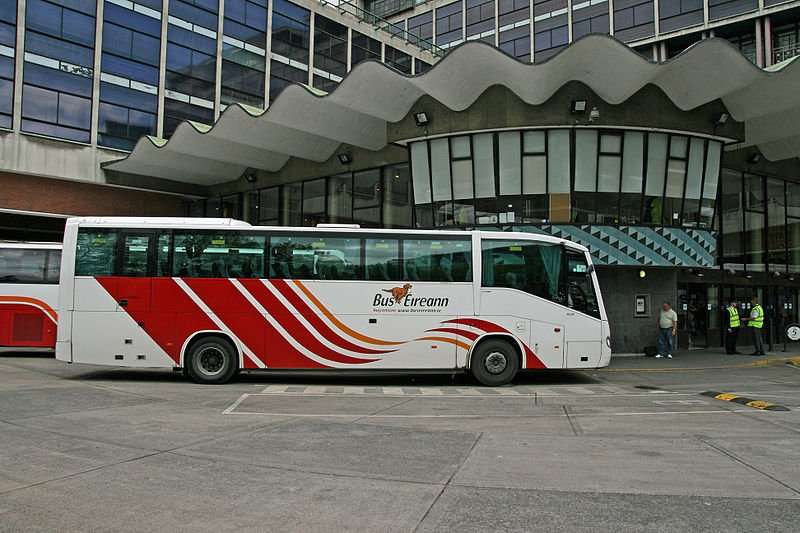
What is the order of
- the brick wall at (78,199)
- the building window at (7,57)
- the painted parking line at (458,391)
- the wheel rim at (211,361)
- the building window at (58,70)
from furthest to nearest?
the building window at (58,70) → the building window at (7,57) → the brick wall at (78,199) → the wheel rim at (211,361) → the painted parking line at (458,391)

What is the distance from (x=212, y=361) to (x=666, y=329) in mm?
13413

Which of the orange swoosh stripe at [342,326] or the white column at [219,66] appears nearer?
the orange swoosh stripe at [342,326]

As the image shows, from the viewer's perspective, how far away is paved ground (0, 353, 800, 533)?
15.7 ft

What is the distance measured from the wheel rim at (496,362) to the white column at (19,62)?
78.5 ft

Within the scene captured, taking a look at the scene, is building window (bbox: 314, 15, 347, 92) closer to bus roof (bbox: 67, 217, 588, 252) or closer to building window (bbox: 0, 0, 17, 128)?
building window (bbox: 0, 0, 17, 128)

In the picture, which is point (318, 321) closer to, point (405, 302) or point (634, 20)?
point (405, 302)

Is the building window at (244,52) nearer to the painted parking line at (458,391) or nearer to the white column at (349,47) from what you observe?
the white column at (349,47)

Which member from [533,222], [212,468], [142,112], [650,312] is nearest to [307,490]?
[212,468]

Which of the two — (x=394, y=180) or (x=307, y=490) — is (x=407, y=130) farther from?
(x=307, y=490)

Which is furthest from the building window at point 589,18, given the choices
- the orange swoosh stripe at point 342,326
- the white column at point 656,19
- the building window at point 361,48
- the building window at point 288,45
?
the orange swoosh stripe at point 342,326

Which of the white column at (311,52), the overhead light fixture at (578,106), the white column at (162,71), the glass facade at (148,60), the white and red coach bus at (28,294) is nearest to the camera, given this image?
the white and red coach bus at (28,294)

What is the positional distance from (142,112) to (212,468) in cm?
2985

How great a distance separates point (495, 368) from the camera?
13555 mm

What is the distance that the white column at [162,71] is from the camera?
108 ft
